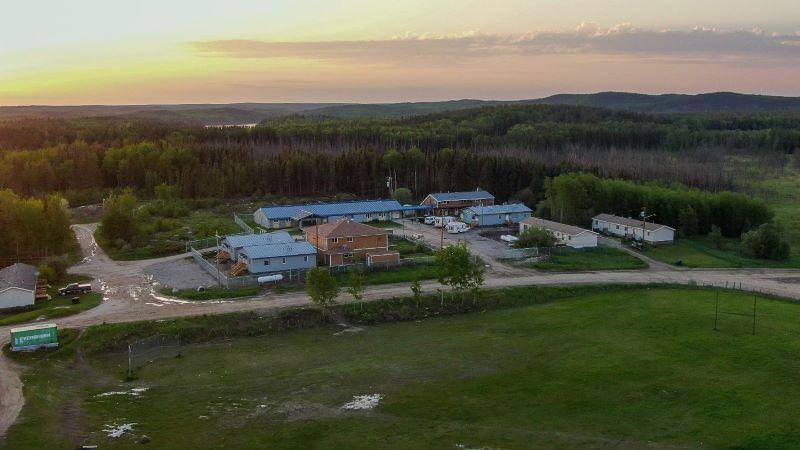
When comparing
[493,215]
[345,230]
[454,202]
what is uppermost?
[345,230]

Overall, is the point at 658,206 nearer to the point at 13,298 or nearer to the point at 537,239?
the point at 537,239

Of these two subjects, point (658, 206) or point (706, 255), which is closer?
point (706, 255)

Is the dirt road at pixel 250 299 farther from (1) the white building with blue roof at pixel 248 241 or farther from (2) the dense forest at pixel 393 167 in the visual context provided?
(2) the dense forest at pixel 393 167

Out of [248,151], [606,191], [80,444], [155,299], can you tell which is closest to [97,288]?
[155,299]

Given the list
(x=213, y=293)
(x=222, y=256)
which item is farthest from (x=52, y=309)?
(x=222, y=256)

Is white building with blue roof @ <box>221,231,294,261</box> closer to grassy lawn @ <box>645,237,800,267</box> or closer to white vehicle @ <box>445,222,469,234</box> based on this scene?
white vehicle @ <box>445,222,469,234</box>

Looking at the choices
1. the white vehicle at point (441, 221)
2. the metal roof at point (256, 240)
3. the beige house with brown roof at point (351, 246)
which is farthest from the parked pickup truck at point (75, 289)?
the white vehicle at point (441, 221)
